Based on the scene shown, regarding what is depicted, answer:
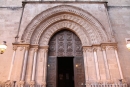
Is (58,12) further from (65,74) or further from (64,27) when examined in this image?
(65,74)

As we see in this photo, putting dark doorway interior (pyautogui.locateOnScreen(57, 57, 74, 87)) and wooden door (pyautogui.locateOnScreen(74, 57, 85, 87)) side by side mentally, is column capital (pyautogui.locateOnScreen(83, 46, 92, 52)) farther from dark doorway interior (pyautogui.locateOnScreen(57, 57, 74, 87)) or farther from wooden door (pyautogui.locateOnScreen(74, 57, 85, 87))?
dark doorway interior (pyautogui.locateOnScreen(57, 57, 74, 87))

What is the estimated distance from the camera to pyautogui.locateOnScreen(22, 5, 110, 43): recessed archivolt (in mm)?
7649

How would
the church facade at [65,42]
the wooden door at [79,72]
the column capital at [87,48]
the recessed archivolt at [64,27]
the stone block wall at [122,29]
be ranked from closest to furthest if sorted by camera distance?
the church facade at [65,42] → the wooden door at [79,72] → the stone block wall at [122,29] → the column capital at [87,48] → the recessed archivolt at [64,27]

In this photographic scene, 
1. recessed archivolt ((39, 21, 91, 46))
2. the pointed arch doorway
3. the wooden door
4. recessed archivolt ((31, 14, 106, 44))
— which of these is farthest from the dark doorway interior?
recessed archivolt ((31, 14, 106, 44))

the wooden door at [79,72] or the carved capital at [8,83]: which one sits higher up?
the wooden door at [79,72]

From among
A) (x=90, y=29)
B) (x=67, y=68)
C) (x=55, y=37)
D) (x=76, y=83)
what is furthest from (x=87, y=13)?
(x=67, y=68)

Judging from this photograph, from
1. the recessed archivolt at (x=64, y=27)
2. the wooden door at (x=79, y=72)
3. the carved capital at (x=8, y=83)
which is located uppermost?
the recessed archivolt at (x=64, y=27)

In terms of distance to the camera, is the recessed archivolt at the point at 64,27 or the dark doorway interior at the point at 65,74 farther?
the dark doorway interior at the point at 65,74

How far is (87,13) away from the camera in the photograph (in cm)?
833

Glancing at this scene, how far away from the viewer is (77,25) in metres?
8.41

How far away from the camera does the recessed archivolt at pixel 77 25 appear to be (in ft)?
25.2

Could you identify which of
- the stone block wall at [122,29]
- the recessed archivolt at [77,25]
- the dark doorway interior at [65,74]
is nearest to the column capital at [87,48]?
the recessed archivolt at [77,25]

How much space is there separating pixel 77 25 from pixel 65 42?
1.28 metres

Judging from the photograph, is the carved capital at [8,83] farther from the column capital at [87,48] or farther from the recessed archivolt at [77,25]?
the column capital at [87,48]
